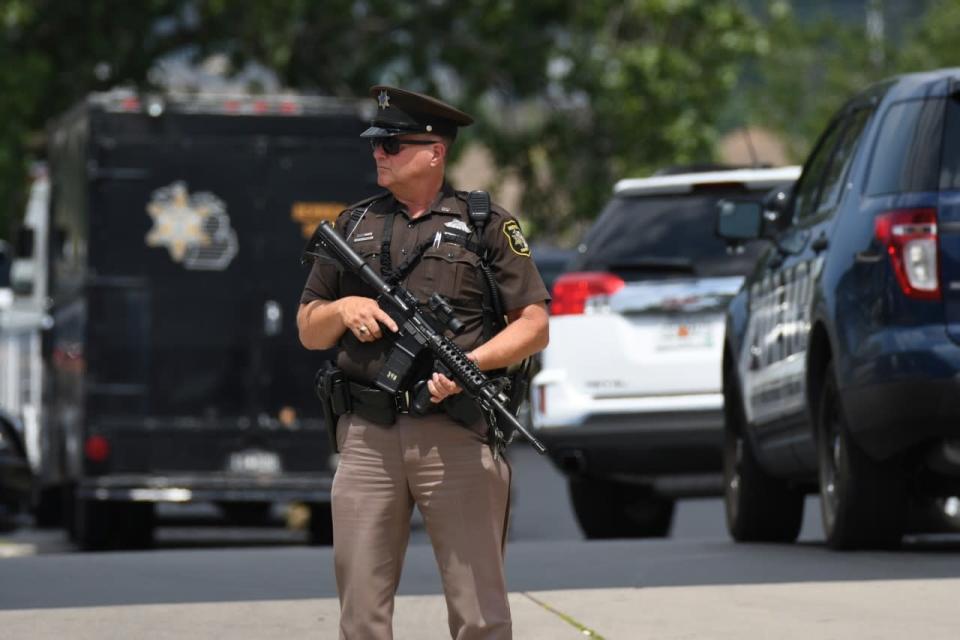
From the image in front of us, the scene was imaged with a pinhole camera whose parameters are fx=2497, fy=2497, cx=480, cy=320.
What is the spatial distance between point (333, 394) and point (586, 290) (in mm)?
6476

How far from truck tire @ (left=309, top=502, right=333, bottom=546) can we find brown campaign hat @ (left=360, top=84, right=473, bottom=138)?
10.5 m

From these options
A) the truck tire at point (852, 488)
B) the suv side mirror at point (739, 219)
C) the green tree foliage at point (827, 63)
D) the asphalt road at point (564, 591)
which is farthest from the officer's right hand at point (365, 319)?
the green tree foliage at point (827, 63)

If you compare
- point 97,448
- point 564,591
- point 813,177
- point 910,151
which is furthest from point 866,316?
point 97,448

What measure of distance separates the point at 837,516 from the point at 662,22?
2136cm

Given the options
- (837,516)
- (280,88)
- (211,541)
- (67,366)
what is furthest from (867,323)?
(280,88)

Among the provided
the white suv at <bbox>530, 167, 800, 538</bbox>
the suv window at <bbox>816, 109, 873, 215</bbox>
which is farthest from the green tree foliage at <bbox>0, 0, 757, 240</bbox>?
the suv window at <bbox>816, 109, 873, 215</bbox>

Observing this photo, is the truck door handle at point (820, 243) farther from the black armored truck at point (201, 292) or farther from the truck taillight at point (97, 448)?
the truck taillight at point (97, 448)

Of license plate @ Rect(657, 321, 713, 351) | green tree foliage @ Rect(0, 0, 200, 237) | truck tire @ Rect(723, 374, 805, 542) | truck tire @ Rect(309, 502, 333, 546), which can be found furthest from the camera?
green tree foliage @ Rect(0, 0, 200, 237)

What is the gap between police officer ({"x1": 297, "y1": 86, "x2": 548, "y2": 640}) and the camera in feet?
21.1

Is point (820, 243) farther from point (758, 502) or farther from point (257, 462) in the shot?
point (257, 462)

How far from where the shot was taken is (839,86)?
2534 inches

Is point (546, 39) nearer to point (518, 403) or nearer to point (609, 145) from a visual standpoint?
point (609, 145)

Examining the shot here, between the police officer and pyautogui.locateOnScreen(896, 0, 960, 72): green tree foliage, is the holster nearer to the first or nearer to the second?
the police officer

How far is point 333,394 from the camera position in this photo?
655 cm
